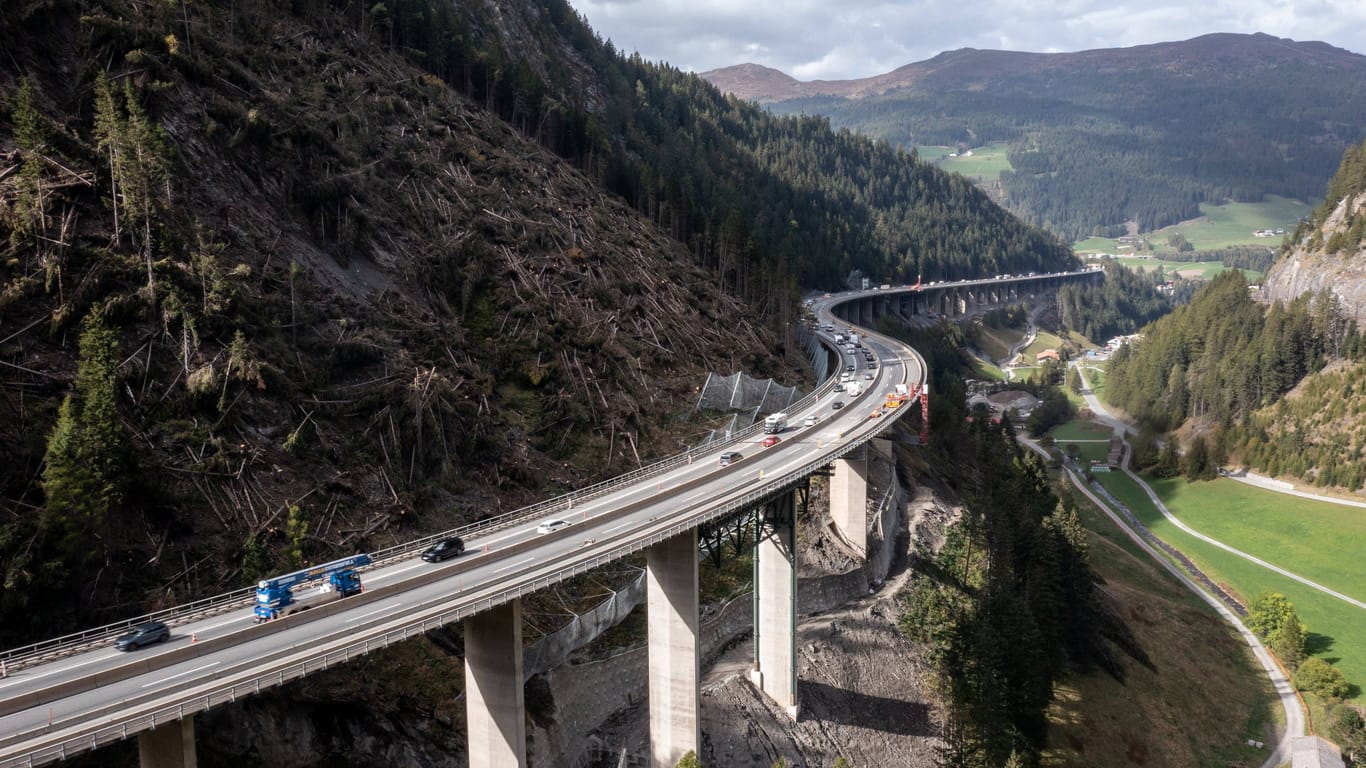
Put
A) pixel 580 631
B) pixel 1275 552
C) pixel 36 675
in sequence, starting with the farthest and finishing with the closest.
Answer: pixel 1275 552, pixel 580 631, pixel 36 675

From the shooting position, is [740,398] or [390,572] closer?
[390,572]

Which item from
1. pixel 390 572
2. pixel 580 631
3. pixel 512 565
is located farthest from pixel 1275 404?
pixel 390 572

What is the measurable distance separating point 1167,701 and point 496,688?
219ft

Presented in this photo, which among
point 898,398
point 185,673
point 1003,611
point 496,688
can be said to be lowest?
point 1003,611

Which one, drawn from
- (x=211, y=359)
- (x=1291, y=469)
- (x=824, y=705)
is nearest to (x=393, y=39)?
(x=211, y=359)

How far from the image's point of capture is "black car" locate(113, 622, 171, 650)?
30547mm

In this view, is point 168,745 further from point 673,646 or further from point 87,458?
point 673,646

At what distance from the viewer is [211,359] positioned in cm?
4991

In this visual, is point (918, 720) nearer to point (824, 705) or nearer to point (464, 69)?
point (824, 705)

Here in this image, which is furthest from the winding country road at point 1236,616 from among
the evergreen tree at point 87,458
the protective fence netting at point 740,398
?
the evergreen tree at point 87,458

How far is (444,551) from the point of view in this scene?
4025 centimetres

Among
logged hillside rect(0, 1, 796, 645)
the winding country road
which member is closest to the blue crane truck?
logged hillside rect(0, 1, 796, 645)

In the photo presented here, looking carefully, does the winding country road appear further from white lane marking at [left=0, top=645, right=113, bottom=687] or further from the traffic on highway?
white lane marking at [left=0, top=645, right=113, bottom=687]

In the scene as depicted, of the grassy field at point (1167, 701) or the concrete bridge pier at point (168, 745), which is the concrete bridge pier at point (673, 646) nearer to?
the concrete bridge pier at point (168, 745)
